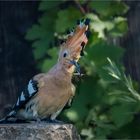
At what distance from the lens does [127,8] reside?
464cm

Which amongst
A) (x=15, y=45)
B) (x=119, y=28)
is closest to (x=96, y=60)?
(x=119, y=28)

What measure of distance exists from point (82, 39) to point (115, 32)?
1.74 meters

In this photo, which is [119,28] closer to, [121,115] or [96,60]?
[96,60]

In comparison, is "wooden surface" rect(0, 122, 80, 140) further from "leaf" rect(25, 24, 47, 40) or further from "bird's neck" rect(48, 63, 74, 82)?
"leaf" rect(25, 24, 47, 40)

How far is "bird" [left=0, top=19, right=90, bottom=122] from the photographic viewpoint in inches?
112

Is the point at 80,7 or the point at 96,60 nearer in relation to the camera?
the point at 96,60

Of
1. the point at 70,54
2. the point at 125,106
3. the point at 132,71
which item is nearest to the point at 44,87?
the point at 70,54

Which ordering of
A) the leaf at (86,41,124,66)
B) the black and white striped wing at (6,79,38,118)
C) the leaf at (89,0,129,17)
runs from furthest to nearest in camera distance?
the leaf at (89,0,129,17)
the leaf at (86,41,124,66)
the black and white striped wing at (6,79,38,118)

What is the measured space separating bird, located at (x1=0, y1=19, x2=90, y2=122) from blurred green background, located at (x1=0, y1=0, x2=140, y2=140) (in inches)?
49.0

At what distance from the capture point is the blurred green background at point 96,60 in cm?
436

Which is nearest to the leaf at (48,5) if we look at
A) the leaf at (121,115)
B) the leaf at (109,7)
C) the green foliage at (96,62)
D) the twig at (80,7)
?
the green foliage at (96,62)

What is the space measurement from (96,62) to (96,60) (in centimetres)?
1

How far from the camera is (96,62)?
175 inches

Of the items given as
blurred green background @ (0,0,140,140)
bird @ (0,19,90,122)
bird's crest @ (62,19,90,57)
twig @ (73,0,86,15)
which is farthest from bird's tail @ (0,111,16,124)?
twig @ (73,0,86,15)
